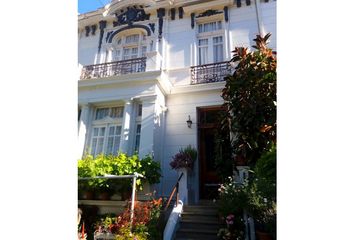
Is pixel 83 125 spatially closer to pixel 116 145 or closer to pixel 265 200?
pixel 116 145

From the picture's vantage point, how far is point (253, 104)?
21.1 ft

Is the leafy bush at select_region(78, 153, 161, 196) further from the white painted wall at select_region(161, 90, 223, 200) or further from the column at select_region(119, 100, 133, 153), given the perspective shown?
the white painted wall at select_region(161, 90, 223, 200)

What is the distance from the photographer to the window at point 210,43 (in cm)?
918

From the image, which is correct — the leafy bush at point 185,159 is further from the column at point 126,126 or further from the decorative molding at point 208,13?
the decorative molding at point 208,13

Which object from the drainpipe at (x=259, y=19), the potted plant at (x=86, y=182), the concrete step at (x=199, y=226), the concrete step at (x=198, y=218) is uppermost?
the drainpipe at (x=259, y=19)

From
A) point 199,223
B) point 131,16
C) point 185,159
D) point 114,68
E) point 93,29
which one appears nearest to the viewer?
point 199,223

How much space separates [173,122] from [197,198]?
236 centimetres

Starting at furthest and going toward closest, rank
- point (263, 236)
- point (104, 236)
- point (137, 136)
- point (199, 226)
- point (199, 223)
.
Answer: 1. point (137, 136)
2. point (199, 223)
3. point (199, 226)
4. point (104, 236)
5. point (263, 236)

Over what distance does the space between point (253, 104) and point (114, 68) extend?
492cm

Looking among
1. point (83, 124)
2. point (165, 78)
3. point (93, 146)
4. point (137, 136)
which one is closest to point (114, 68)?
point (165, 78)

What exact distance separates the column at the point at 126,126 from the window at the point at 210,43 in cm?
279

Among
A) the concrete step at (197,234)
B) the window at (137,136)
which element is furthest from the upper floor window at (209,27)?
the concrete step at (197,234)

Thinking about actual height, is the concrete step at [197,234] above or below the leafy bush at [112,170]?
below

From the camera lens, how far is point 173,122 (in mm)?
8492
